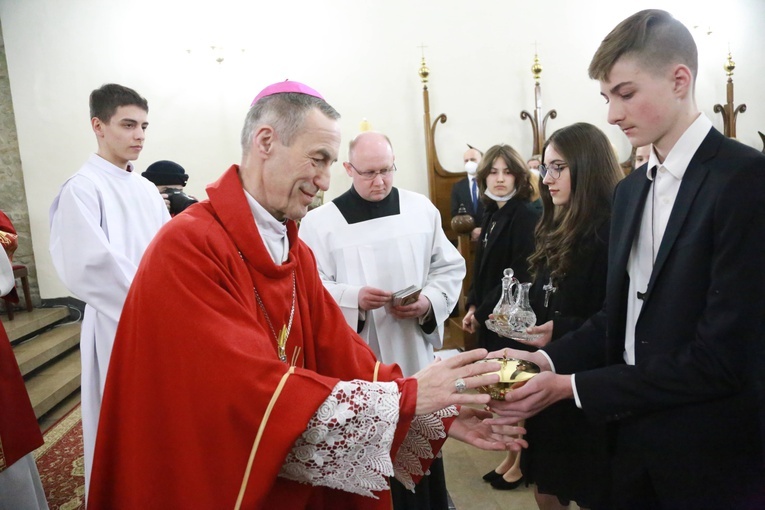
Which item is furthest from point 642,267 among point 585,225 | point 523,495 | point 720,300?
point 523,495

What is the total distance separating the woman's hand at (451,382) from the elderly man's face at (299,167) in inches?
24.1

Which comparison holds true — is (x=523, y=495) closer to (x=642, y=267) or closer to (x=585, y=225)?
(x=585, y=225)

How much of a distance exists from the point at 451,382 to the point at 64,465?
354 cm

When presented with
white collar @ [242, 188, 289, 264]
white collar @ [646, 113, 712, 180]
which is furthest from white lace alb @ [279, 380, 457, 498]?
white collar @ [646, 113, 712, 180]

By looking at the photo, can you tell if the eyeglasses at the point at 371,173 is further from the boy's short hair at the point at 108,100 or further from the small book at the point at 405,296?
the boy's short hair at the point at 108,100

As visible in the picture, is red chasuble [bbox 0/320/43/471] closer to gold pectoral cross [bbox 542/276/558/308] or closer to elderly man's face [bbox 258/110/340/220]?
elderly man's face [bbox 258/110/340/220]

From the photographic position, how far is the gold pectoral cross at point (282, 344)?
5.25 feet

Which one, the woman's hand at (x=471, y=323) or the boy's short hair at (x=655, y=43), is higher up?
the boy's short hair at (x=655, y=43)

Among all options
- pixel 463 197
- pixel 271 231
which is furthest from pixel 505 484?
pixel 463 197

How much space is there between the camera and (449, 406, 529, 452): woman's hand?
5.14 feet

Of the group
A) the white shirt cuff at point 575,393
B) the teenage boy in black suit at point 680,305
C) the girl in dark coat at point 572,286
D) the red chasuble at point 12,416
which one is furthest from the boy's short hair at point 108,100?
the white shirt cuff at point 575,393

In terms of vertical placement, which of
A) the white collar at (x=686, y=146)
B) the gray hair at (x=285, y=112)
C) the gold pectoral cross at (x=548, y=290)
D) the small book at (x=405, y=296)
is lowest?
the small book at (x=405, y=296)

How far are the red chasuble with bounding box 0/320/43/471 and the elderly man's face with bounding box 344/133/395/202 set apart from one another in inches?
70.8

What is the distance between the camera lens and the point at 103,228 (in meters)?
2.91
